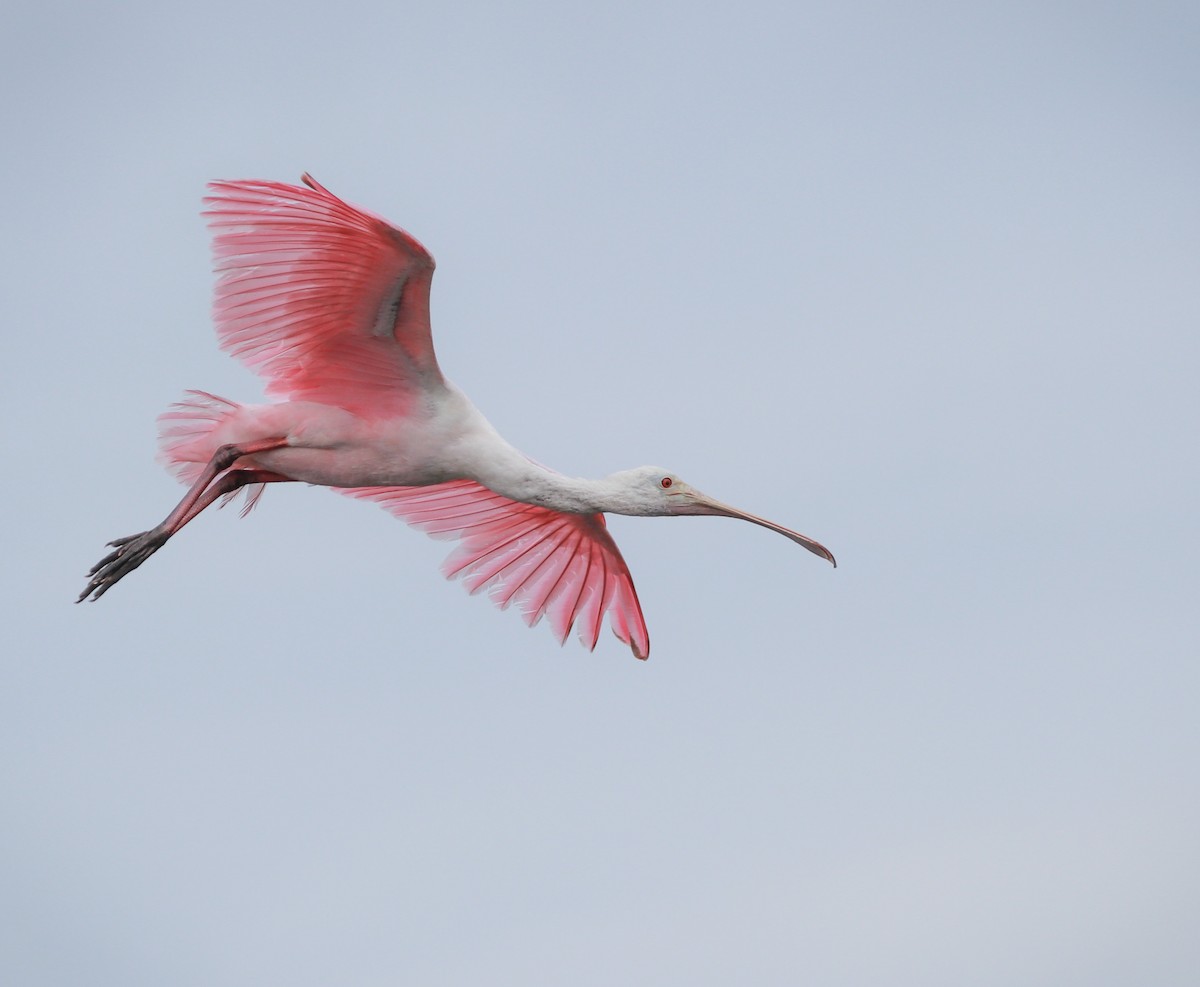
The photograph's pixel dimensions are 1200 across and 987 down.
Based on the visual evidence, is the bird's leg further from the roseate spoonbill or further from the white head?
the white head

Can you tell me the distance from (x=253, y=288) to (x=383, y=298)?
857 millimetres

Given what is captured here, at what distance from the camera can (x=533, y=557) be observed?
18.4 m

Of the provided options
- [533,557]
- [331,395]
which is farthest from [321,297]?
[533,557]

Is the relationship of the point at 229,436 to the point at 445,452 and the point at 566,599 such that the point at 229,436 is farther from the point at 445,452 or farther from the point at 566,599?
the point at 566,599

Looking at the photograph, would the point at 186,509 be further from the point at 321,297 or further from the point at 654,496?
the point at 654,496

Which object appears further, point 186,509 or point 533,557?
point 533,557

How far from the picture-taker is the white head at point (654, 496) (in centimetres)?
1659

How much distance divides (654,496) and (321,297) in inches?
107

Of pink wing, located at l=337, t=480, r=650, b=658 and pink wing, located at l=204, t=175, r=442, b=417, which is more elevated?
pink wing, located at l=204, t=175, r=442, b=417

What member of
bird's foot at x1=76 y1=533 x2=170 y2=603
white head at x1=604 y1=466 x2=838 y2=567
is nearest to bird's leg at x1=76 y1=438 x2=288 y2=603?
bird's foot at x1=76 y1=533 x2=170 y2=603

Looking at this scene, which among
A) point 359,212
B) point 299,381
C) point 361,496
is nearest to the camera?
point 359,212

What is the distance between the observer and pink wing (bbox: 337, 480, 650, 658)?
59.8ft

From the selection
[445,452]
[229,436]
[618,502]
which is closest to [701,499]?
[618,502]

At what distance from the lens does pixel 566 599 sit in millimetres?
18281
